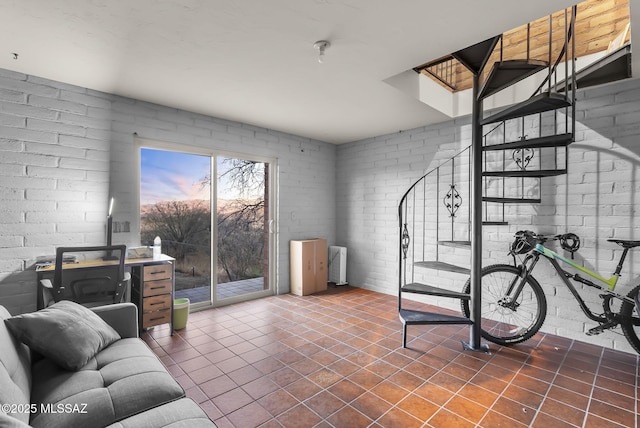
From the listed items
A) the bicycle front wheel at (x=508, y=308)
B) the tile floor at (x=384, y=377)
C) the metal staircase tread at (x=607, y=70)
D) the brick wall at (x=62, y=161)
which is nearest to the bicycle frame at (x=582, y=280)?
the bicycle front wheel at (x=508, y=308)

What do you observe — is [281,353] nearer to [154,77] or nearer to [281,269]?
[281,269]

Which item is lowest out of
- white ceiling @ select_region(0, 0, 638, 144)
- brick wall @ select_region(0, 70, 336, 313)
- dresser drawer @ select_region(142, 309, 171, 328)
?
dresser drawer @ select_region(142, 309, 171, 328)

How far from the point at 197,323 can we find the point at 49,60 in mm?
2845

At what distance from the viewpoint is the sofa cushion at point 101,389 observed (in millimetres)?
1214

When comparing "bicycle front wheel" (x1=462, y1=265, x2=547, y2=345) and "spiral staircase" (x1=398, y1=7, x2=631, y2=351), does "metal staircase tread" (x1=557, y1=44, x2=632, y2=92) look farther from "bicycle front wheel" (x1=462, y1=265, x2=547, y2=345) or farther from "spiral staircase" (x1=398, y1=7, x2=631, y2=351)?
"bicycle front wheel" (x1=462, y1=265, x2=547, y2=345)

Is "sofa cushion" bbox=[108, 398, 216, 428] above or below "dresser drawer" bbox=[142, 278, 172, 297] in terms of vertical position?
below

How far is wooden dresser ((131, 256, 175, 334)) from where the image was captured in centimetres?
304

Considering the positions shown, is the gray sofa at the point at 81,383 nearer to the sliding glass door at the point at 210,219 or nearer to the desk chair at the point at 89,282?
the desk chair at the point at 89,282

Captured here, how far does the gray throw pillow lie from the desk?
4.31 feet

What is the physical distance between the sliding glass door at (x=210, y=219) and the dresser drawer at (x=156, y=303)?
2.66 feet

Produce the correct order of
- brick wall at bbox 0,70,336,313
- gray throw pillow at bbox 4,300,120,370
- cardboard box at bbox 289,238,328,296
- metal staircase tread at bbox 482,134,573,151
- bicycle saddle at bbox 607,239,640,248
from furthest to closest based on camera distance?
cardboard box at bbox 289,238,328,296 → brick wall at bbox 0,70,336,313 → bicycle saddle at bbox 607,239,640,248 → metal staircase tread at bbox 482,134,573,151 → gray throw pillow at bbox 4,300,120,370

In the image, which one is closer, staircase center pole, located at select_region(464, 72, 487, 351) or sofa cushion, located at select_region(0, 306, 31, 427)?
sofa cushion, located at select_region(0, 306, 31, 427)

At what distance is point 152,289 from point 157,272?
0.57 ft

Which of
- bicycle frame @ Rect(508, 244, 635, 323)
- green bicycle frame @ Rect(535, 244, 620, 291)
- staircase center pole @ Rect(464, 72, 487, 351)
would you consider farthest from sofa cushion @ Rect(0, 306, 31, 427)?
green bicycle frame @ Rect(535, 244, 620, 291)
